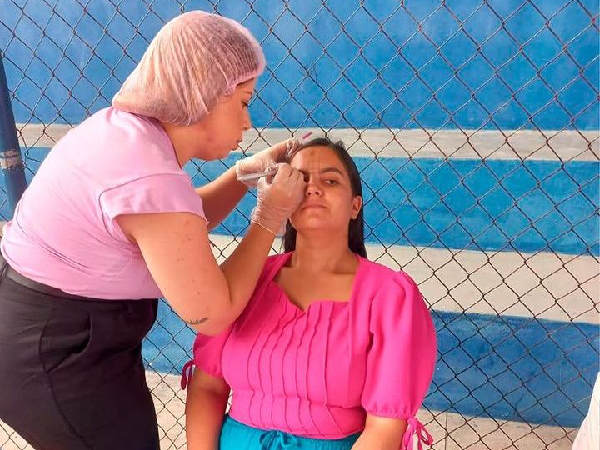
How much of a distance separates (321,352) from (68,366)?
555 millimetres

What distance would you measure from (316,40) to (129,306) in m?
1.67

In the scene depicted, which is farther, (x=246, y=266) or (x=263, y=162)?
(x=263, y=162)

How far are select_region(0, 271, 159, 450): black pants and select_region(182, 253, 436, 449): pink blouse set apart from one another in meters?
0.27

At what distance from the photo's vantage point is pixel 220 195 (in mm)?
1615

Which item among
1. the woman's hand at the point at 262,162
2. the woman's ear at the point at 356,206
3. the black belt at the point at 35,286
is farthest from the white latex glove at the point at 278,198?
the black belt at the point at 35,286

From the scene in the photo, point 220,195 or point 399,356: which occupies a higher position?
point 220,195

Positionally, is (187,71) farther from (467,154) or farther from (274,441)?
(467,154)

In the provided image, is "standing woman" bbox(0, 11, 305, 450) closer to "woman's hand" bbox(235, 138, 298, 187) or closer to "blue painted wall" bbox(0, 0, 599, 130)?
"woman's hand" bbox(235, 138, 298, 187)

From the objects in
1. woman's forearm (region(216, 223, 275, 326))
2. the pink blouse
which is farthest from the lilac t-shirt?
the pink blouse

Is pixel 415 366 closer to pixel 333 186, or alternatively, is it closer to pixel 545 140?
pixel 333 186

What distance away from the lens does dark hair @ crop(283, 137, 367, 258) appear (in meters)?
1.60

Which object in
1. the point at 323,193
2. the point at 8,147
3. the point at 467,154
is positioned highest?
the point at 467,154

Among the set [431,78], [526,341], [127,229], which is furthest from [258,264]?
[526,341]

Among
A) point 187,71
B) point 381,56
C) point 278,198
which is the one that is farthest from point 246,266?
point 381,56
